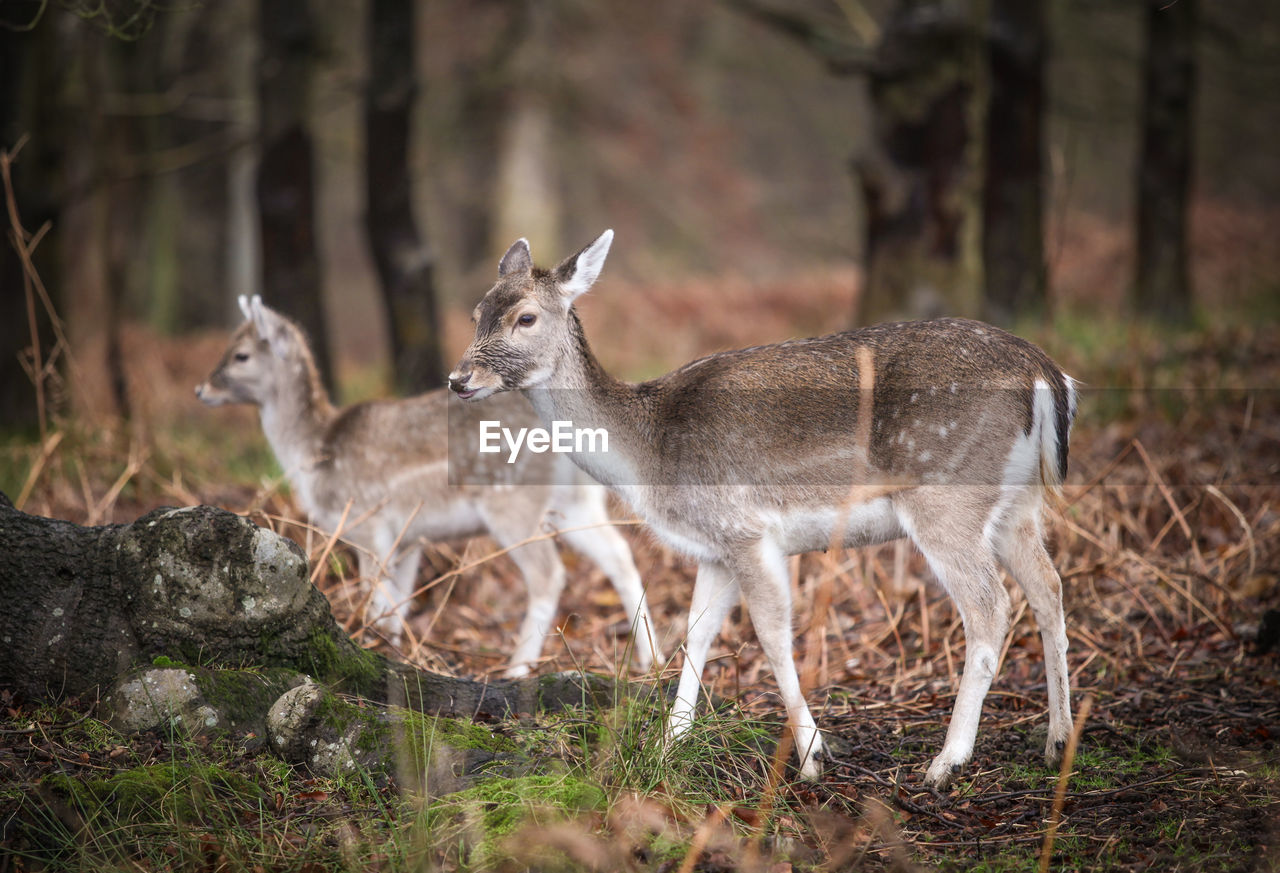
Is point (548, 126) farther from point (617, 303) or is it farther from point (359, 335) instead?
point (359, 335)

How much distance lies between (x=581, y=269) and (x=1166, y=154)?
11091 millimetres

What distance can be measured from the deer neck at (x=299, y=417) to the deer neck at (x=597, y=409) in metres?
2.73

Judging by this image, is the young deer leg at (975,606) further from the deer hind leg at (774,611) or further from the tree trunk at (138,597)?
the tree trunk at (138,597)

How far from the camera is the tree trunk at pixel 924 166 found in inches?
386

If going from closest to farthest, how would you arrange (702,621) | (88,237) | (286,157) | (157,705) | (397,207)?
(157,705), (702,621), (88,237), (286,157), (397,207)

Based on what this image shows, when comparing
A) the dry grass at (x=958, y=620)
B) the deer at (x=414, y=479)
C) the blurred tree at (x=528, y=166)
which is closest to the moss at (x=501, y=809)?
the dry grass at (x=958, y=620)

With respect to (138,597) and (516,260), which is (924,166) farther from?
(138,597)

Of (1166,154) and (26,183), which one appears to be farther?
(1166,154)

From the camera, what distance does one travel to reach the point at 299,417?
743cm

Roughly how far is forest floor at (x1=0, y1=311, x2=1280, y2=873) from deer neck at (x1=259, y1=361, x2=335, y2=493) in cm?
43

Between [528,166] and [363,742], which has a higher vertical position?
[528,166]

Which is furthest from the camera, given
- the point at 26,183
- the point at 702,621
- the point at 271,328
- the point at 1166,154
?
the point at 1166,154

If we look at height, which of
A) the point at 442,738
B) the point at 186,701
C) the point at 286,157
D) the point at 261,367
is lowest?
the point at 442,738

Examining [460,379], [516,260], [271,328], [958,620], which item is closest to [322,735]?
[460,379]
